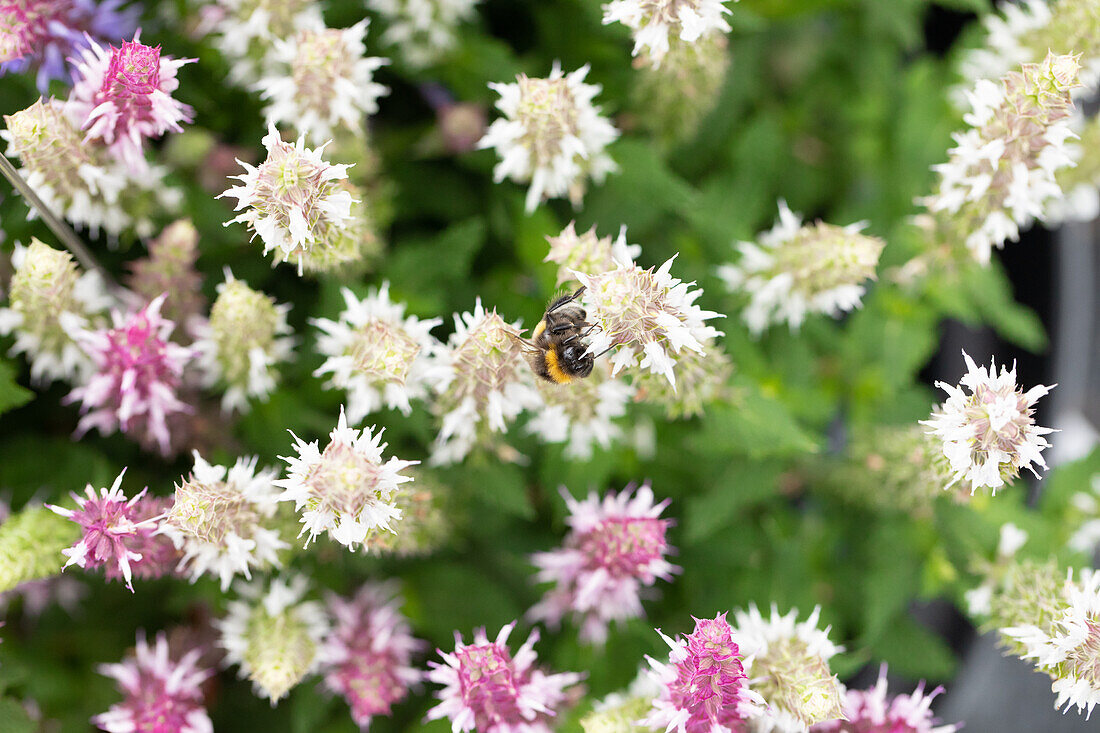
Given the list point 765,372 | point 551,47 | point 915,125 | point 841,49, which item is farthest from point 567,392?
point 841,49

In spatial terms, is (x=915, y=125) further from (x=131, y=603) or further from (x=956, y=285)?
(x=131, y=603)

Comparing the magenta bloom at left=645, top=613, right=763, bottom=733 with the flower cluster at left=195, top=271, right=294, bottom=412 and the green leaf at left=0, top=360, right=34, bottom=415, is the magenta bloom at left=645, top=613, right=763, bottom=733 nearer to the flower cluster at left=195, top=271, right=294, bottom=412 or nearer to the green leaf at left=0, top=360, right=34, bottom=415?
the flower cluster at left=195, top=271, right=294, bottom=412

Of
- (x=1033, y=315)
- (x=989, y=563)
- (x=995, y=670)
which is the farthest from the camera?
(x=995, y=670)

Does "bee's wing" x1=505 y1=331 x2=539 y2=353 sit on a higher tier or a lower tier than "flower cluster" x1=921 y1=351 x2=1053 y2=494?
higher

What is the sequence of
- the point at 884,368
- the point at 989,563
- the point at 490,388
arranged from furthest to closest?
1. the point at 884,368
2. the point at 989,563
3. the point at 490,388

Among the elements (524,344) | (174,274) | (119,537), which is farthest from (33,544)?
(524,344)

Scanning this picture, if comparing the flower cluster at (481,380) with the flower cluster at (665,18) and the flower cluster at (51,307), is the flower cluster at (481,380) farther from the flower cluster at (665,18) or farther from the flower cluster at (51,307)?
the flower cluster at (51,307)

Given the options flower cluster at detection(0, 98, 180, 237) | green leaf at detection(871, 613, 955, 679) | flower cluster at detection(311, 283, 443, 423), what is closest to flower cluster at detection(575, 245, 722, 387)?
flower cluster at detection(311, 283, 443, 423)
